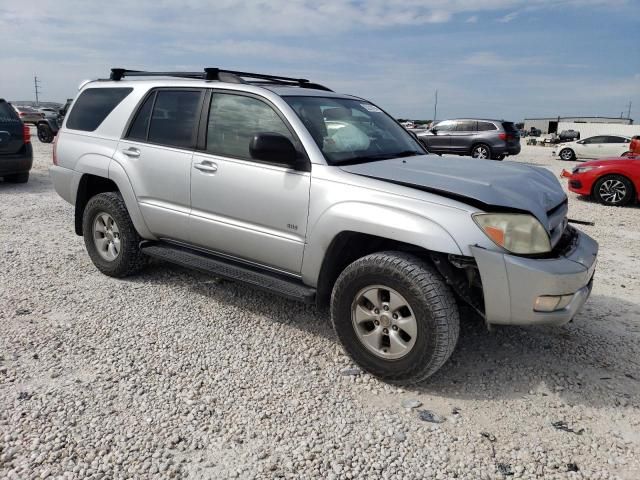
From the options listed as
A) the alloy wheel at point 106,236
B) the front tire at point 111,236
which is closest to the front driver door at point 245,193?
the front tire at point 111,236

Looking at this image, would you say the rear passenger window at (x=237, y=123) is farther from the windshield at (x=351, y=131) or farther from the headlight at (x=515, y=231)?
the headlight at (x=515, y=231)

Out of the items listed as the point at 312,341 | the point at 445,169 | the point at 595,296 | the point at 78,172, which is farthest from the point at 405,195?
the point at 78,172

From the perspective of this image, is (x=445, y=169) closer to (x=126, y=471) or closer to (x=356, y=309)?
(x=356, y=309)

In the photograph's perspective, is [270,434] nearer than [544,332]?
Yes

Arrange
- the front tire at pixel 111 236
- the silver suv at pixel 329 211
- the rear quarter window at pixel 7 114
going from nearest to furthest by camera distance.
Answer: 1. the silver suv at pixel 329 211
2. the front tire at pixel 111 236
3. the rear quarter window at pixel 7 114

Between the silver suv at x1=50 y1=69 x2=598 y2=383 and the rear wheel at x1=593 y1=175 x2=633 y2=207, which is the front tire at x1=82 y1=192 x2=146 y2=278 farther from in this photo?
the rear wheel at x1=593 y1=175 x2=633 y2=207

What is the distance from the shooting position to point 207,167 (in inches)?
147

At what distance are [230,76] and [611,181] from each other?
8436 millimetres

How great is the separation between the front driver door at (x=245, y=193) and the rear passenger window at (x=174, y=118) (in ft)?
0.59

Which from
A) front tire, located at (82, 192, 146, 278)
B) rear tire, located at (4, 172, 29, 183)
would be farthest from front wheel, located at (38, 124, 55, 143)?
front tire, located at (82, 192, 146, 278)

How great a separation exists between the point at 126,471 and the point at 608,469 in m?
2.30

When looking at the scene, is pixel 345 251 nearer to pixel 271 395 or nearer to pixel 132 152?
pixel 271 395

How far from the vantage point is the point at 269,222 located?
3.46 metres

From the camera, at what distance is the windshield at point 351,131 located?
3.48 m
